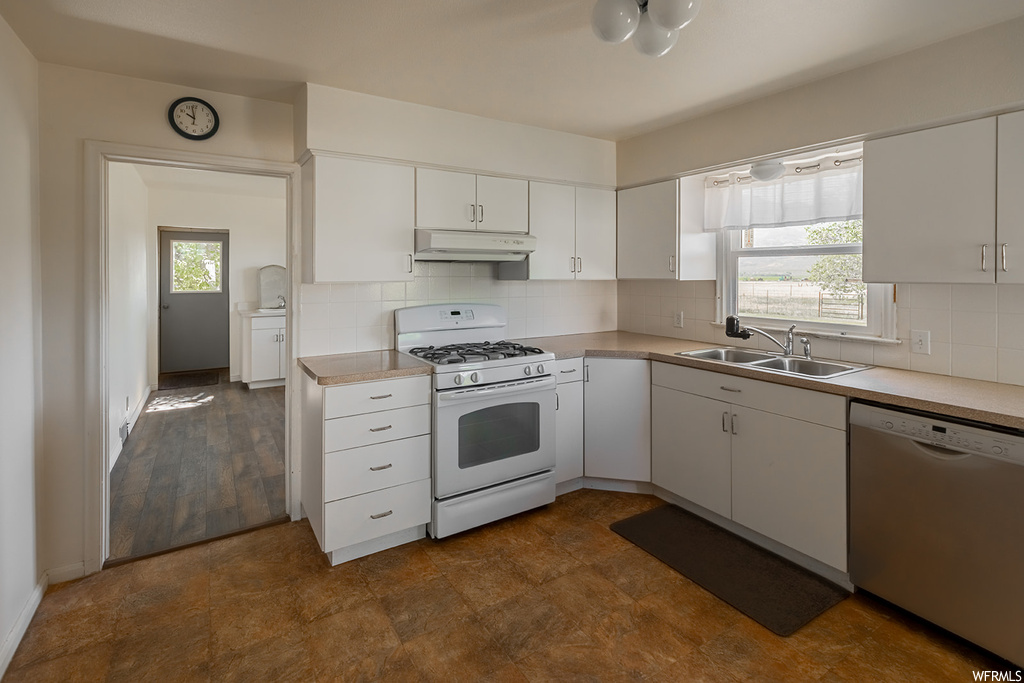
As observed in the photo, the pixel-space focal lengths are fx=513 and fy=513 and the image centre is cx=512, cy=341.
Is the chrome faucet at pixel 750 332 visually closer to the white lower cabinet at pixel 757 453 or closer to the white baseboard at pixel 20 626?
the white lower cabinet at pixel 757 453

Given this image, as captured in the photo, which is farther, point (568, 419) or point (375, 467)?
point (568, 419)

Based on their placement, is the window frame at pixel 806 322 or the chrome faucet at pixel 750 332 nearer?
the window frame at pixel 806 322

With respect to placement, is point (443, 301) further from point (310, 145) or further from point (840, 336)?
point (840, 336)

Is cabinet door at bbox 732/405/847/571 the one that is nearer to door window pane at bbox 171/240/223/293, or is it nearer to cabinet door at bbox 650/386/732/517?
cabinet door at bbox 650/386/732/517

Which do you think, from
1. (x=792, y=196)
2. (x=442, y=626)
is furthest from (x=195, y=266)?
(x=792, y=196)

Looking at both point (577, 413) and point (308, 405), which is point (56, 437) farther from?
point (577, 413)

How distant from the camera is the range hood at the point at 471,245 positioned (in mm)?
2875

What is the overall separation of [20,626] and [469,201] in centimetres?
277

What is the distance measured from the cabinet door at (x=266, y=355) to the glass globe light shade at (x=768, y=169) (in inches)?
215

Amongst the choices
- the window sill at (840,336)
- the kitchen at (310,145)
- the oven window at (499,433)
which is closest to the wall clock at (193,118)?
the kitchen at (310,145)

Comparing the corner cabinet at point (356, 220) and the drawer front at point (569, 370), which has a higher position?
the corner cabinet at point (356, 220)

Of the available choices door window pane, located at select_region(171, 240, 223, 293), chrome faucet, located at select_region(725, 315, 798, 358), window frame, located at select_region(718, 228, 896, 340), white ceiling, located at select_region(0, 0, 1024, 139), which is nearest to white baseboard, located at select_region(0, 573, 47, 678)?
Answer: white ceiling, located at select_region(0, 0, 1024, 139)

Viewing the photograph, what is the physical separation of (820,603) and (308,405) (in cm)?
260

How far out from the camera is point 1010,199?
1961mm
